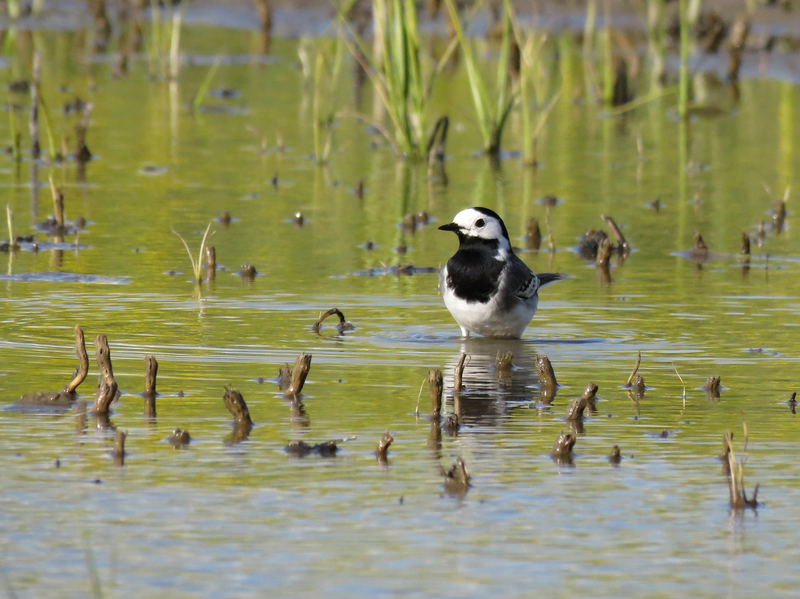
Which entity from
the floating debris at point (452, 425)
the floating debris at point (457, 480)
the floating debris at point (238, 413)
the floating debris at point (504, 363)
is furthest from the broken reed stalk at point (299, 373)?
the floating debris at point (457, 480)

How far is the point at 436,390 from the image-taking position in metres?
5.70

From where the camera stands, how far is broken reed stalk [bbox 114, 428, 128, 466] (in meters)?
5.15

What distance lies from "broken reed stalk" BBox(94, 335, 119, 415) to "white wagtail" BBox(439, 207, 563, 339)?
7.25ft

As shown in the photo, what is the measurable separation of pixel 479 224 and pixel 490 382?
1338 mm

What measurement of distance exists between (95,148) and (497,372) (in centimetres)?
823

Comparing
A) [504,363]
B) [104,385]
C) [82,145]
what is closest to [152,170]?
[82,145]

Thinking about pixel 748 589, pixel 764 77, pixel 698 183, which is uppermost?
pixel 764 77

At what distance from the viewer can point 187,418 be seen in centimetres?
576

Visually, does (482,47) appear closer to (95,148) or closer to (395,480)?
(95,148)

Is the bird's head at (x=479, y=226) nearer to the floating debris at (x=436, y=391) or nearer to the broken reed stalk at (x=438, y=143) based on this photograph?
the floating debris at (x=436, y=391)

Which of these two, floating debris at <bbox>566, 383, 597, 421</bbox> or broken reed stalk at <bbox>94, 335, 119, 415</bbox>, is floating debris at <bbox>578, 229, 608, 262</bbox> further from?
broken reed stalk at <bbox>94, 335, 119, 415</bbox>

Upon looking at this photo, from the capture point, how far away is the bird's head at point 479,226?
7.80 meters

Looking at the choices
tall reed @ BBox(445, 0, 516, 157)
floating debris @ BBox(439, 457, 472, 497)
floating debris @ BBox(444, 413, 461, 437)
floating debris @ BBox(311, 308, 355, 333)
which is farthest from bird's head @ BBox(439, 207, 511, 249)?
tall reed @ BBox(445, 0, 516, 157)

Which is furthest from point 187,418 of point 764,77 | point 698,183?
point 764,77
